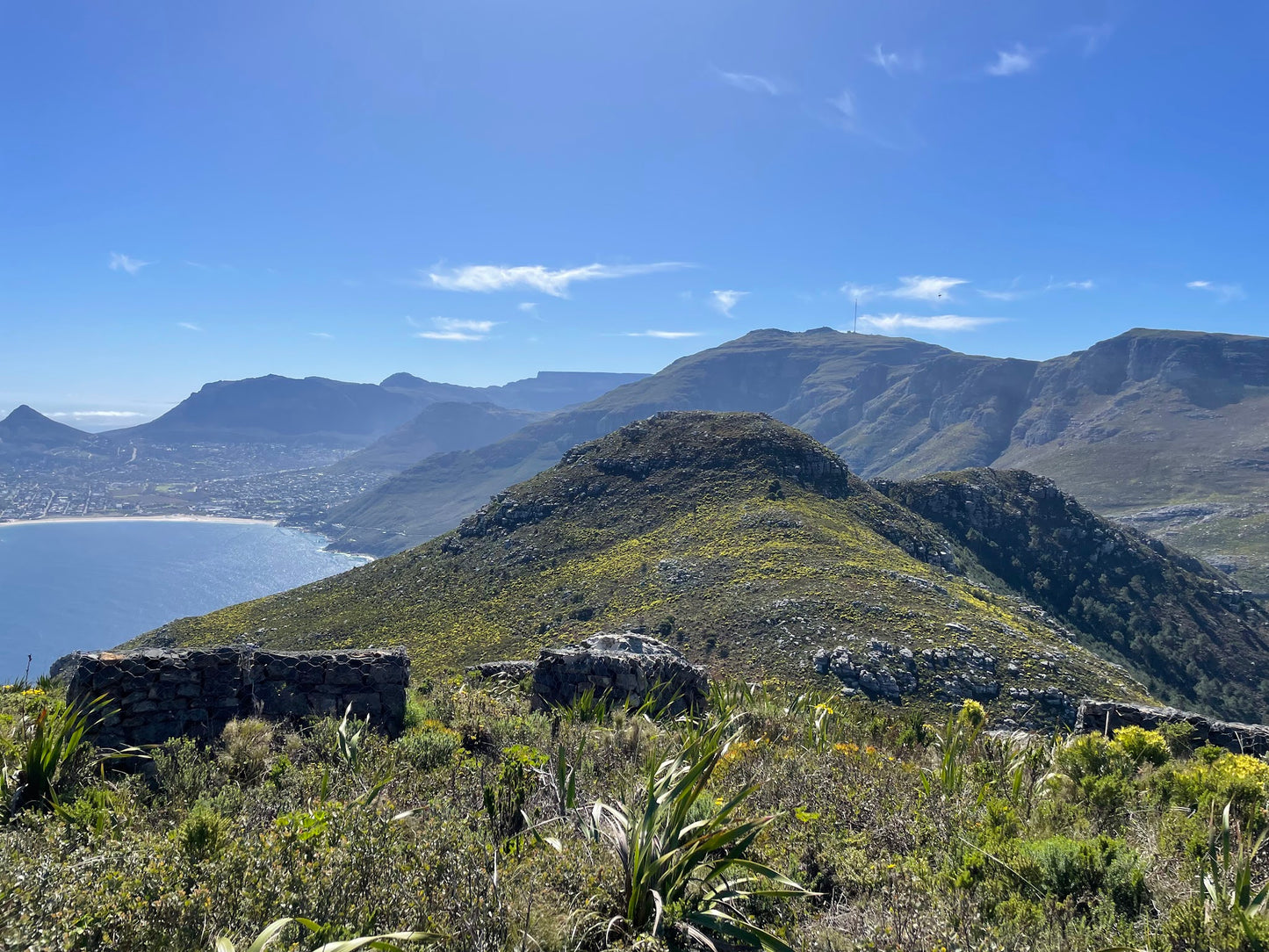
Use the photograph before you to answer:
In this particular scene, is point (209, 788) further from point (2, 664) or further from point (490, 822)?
point (2, 664)

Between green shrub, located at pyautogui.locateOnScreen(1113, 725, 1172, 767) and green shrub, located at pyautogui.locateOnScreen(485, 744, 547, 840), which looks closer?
green shrub, located at pyautogui.locateOnScreen(485, 744, 547, 840)

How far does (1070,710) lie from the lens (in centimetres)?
3262

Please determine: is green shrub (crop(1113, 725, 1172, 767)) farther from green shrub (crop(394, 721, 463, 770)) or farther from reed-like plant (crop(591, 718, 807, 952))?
green shrub (crop(394, 721, 463, 770))

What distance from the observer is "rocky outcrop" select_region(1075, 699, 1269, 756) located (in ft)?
35.0

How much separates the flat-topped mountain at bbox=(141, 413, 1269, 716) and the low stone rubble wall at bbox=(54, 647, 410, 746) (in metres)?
27.1

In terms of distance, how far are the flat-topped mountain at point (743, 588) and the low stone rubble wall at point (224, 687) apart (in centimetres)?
2710

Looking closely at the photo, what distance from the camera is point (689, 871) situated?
4.09 metres

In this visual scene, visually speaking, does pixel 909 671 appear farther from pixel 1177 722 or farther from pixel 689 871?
pixel 689 871

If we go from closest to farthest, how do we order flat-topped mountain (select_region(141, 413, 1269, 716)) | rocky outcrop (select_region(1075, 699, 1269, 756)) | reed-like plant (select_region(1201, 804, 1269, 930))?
reed-like plant (select_region(1201, 804, 1269, 930))
rocky outcrop (select_region(1075, 699, 1269, 756))
flat-topped mountain (select_region(141, 413, 1269, 716))

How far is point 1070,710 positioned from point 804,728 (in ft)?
105

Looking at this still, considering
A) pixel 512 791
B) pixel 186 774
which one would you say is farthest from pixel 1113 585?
pixel 186 774

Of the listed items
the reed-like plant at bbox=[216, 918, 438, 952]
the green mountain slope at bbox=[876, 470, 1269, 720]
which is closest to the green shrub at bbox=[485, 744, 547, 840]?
the reed-like plant at bbox=[216, 918, 438, 952]

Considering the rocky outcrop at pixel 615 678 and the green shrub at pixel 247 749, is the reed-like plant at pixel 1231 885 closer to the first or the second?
the green shrub at pixel 247 749

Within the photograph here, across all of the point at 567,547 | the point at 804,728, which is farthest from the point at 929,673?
the point at 567,547
